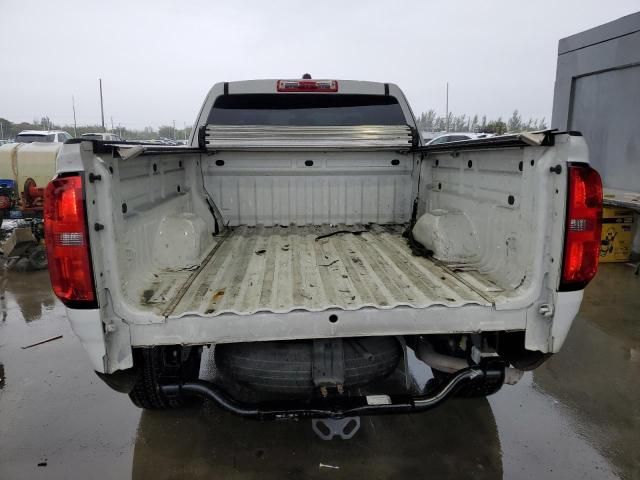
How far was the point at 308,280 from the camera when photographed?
289cm

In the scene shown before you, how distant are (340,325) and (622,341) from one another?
12.9ft

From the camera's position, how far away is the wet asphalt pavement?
2857mm

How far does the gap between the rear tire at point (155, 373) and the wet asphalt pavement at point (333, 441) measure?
0.38 metres

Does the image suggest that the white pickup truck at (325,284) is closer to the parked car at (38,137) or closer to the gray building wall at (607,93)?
the gray building wall at (607,93)

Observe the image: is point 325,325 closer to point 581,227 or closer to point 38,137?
point 581,227

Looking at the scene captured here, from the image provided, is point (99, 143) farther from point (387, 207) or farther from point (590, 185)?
point (387, 207)

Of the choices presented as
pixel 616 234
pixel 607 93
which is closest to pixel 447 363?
pixel 616 234

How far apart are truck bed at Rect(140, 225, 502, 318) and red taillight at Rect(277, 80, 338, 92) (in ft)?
4.42

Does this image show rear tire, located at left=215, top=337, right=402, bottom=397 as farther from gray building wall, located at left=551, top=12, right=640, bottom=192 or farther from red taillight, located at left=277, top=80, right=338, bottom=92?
gray building wall, located at left=551, top=12, right=640, bottom=192

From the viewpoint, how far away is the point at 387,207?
4531mm

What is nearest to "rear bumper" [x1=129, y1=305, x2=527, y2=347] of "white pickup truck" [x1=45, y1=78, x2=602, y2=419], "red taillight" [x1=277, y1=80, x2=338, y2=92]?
"white pickup truck" [x1=45, y1=78, x2=602, y2=419]

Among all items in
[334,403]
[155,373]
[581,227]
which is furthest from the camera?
[155,373]

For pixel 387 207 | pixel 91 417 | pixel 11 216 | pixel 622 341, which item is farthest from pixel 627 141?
pixel 11 216

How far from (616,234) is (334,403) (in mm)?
7374
